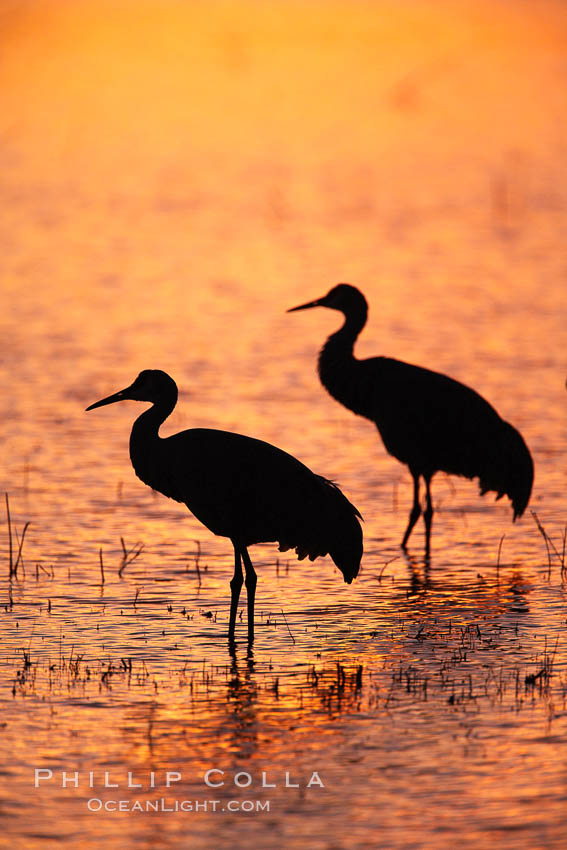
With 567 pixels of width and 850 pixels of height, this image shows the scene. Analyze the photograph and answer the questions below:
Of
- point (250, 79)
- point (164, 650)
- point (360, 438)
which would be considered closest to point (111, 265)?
point (360, 438)

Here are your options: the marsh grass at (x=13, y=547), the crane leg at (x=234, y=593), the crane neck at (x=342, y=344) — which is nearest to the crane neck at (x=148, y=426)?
the crane leg at (x=234, y=593)

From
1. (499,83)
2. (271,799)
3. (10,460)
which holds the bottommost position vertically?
(271,799)

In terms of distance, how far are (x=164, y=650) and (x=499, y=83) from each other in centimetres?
9233

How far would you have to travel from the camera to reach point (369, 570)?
39.8 ft

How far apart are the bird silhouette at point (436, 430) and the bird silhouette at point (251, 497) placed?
9.35 ft

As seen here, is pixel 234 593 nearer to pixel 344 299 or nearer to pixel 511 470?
pixel 511 470

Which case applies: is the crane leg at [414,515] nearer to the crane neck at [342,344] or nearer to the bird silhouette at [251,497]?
the crane neck at [342,344]

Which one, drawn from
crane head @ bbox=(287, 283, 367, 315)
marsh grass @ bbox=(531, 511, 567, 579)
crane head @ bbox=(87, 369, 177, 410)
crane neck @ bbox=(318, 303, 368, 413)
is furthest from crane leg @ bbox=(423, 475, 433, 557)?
crane head @ bbox=(87, 369, 177, 410)

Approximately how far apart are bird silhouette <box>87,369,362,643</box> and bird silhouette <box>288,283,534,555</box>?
9.35 ft

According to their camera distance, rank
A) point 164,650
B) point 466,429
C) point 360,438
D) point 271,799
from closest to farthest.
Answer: point 271,799 → point 164,650 → point 466,429 → point 360,438

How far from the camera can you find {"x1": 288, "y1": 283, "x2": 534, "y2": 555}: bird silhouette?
1312 centimetres

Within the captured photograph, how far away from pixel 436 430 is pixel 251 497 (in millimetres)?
3517

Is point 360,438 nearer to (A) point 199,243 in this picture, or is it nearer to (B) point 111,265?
(B) point 111,265

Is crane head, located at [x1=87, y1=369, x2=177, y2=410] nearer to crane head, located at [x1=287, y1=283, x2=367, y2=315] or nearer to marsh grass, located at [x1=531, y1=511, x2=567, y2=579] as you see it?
marsh grass, located at [x1=531, y1=511, x2=567, y2=579]
